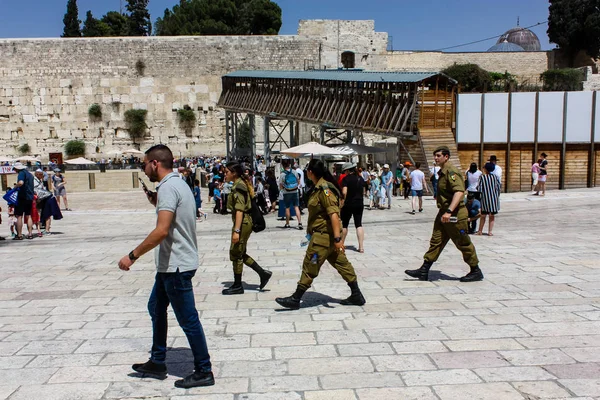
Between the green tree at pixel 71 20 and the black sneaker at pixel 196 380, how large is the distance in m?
54.1

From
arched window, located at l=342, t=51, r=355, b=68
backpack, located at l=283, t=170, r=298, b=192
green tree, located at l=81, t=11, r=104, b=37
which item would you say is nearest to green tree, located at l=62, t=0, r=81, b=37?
green tree, located at l=81, t=11, r=104, b=37

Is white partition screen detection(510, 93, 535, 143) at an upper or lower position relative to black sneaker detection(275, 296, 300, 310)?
upper

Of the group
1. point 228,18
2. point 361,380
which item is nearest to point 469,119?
point 361,380

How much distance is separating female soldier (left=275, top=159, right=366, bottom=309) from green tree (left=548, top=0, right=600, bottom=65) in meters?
42.8

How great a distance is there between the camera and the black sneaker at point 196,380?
368cm

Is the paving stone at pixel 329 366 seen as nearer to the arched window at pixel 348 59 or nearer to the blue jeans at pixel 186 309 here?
the blue jeans at pixel 186 309

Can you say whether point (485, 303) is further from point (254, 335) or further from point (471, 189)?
point (471, 189)

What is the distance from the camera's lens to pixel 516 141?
16.8 metres

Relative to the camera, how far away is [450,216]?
612cm

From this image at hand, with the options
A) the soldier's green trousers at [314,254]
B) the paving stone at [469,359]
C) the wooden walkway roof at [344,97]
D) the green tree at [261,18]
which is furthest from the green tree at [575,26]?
the paving stone at [469,359]

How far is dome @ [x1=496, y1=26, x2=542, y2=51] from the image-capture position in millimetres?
55438

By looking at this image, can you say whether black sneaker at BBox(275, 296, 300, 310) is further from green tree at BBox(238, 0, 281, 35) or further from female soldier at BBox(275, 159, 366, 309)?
green tree at BBox(238, 0, 281, 35)

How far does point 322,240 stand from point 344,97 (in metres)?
14.8

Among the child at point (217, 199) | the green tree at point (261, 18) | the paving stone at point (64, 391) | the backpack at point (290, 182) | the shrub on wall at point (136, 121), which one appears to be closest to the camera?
the paving stone at point (64, 391)
